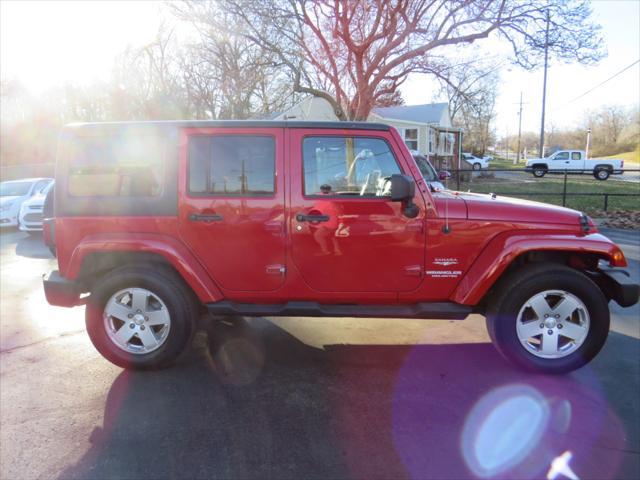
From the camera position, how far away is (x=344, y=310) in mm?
3785

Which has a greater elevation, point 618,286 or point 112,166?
point 112,166

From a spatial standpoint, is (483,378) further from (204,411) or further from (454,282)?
(204,411)

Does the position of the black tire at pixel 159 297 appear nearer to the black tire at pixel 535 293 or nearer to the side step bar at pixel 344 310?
the side step bar at pixel 344 310

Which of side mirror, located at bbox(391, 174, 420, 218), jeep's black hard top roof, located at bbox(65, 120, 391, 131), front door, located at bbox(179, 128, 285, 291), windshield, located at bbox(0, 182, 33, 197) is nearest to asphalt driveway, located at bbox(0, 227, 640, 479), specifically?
front door, located at bbox(179, 128, 285, 291)

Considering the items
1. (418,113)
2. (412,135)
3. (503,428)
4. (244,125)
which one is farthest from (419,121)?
(503,428)

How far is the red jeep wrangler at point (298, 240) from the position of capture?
365 cm

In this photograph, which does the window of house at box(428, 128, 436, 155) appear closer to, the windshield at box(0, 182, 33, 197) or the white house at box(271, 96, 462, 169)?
the white house at box(271, 96, 462, 169)

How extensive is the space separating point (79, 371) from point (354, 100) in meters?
16.2

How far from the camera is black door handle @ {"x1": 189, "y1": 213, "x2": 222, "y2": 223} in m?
3.69

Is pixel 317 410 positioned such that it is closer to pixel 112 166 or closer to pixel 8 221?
pixel 112 166

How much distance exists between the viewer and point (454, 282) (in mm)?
3721

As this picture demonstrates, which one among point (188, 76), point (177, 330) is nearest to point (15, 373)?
point (177, 330)

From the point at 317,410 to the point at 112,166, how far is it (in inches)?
101

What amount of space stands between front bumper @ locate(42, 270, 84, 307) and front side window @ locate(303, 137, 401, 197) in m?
2.16
